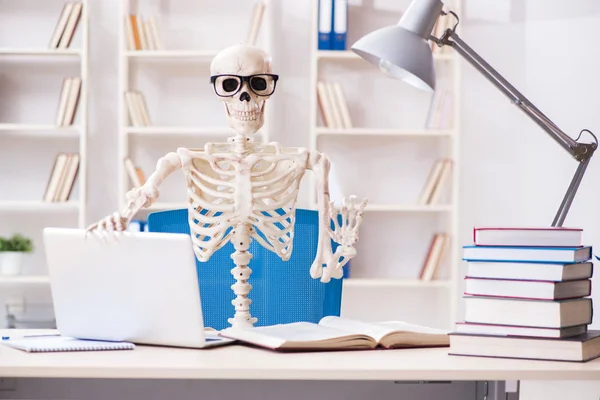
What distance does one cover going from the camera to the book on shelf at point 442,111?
4051 mm

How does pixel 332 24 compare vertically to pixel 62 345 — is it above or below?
above

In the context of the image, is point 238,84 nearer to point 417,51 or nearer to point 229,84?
point 229,84

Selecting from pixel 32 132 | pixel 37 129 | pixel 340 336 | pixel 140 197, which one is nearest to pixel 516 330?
pixel 340 336

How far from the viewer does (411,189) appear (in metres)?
4.30

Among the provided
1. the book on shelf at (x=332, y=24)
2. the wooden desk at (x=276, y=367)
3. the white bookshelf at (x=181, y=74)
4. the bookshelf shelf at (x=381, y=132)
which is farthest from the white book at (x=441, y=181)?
the wooden desk at (x=276, y=367)

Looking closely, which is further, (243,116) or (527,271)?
(243,116)

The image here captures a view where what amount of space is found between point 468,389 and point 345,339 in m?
0.22

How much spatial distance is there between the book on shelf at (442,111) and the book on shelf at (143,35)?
129cm

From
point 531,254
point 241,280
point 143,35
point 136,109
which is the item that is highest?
point 143,35

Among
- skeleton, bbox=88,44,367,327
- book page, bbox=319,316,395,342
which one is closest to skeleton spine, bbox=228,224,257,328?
skeleton, bbox=88,44,367,327

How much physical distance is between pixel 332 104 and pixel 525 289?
2674 mm

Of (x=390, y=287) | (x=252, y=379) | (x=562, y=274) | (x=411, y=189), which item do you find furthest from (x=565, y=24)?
(x=252, y=379)

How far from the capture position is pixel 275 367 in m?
1.28

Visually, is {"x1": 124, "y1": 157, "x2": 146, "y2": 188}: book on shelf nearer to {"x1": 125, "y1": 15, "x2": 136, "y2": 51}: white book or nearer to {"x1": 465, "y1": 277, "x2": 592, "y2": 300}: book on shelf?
{"x1": 125, "y1": 15, "x2": 136, "y2": 51}: white book
